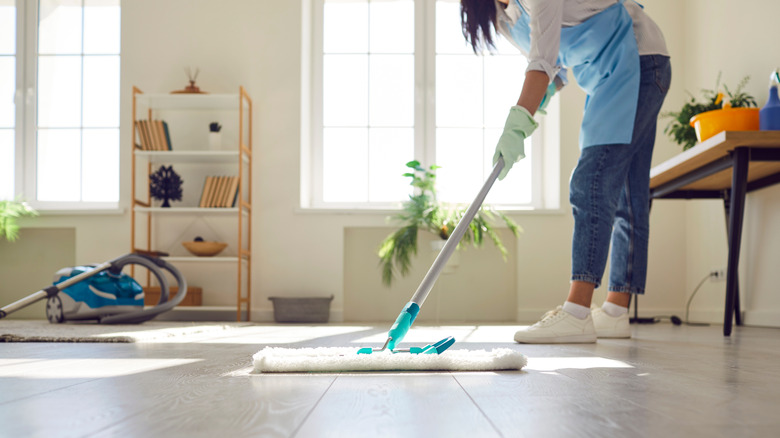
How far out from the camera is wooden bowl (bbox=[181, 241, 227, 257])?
4.17m

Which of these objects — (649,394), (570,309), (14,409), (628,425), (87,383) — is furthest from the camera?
(570,309)

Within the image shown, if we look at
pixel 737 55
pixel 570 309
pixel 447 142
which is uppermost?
pixel 737 55

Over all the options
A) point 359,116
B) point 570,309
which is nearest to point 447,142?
point 359,116

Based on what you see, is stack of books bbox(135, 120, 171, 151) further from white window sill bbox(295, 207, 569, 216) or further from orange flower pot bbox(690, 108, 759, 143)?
orange flower pot bbox(690, 108, 759, 143)

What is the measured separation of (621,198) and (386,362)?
141cm

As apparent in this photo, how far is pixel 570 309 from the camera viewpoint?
6.25 feet

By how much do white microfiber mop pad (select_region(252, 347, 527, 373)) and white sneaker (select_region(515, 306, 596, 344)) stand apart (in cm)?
74

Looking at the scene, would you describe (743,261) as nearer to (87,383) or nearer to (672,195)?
(672,195)

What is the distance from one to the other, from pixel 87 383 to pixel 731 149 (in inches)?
87.4

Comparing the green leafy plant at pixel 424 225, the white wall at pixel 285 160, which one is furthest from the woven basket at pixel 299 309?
the green leafy plant at pixel 424 225

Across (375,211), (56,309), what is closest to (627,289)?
(375,211)

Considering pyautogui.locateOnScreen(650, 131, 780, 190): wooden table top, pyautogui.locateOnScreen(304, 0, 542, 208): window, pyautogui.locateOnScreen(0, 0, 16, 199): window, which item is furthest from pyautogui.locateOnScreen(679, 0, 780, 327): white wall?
pyautogui.locateOnScreen(0, 0, 16, 199): window

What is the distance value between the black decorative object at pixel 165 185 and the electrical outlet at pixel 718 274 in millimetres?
3156

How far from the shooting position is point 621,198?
7.39ft
